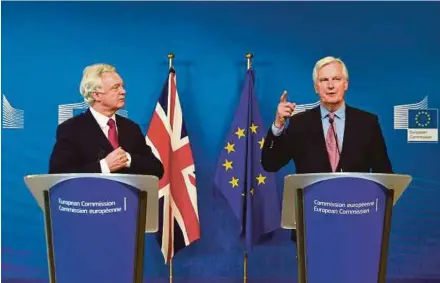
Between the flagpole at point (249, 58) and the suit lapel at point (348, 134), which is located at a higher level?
the flagpole at point (249, 58)

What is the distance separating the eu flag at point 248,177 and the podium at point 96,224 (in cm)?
184

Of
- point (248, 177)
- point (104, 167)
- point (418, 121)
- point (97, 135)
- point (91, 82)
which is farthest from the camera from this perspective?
point (418, 121)

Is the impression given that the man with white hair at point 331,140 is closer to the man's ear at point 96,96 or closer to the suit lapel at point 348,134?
the suit lapel at point 348,134

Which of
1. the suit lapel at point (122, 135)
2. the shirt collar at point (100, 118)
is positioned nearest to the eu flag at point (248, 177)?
the suit lapel at point (122, 135)

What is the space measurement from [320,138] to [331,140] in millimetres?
67

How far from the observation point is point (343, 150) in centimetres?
355

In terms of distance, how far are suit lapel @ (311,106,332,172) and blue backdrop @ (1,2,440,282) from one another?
0.93 metres

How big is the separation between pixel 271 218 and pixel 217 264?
624mm

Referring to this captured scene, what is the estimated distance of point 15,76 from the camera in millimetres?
4668

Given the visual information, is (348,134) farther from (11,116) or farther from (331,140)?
(11,116)

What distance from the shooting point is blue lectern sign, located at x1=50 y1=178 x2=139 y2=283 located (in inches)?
99.5

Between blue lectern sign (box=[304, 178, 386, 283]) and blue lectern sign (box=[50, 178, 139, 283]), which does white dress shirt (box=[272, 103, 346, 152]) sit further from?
blue lectern sign (box=[50, 178, 139, 283])

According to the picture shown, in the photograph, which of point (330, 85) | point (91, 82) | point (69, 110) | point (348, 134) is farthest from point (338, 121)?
point (69, 110)

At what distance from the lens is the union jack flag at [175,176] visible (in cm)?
433
